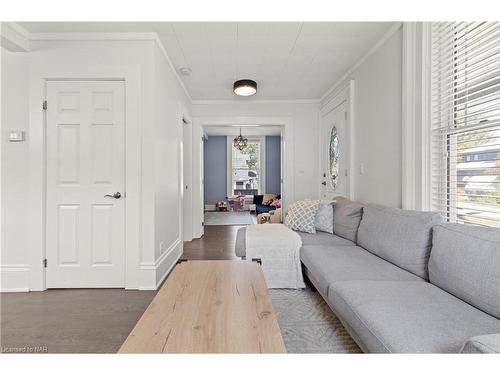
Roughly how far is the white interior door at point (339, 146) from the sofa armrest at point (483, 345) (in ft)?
9.28

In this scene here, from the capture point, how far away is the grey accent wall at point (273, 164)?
356 inches

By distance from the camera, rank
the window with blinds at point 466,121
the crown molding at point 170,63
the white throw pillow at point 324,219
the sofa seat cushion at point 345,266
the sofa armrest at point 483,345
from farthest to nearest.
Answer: the white throw pillow at point 324,219 < the crown molding at point 170,63 < the sofa seat cushion at point 345,266 < the window with blinds at point 466,121 < the sofa armrest at point 483,345

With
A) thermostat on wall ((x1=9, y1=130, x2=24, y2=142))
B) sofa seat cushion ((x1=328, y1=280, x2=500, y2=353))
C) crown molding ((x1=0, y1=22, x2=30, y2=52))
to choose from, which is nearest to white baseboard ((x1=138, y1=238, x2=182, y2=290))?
thermostat on wall ((x1=9, y1=130, x2=24, y2=142))

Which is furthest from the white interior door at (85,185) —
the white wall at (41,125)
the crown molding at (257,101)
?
the crown molding at (257,101)

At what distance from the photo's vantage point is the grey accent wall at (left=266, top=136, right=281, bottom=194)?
905 centimetres

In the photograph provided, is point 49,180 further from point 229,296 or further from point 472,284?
point 472,284

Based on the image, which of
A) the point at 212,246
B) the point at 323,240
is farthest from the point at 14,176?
the point at 323,240

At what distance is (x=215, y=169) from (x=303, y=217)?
6543mm

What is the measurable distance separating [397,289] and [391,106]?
181cm

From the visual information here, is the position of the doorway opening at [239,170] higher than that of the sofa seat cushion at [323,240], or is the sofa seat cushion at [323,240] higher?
the doorway opening at [239,170]

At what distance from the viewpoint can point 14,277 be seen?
8.48 feet

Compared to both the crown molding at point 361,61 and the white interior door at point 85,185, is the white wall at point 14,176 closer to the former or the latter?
the white interior door at point 85,185

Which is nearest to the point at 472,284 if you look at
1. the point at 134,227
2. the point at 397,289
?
the point at 397,289
